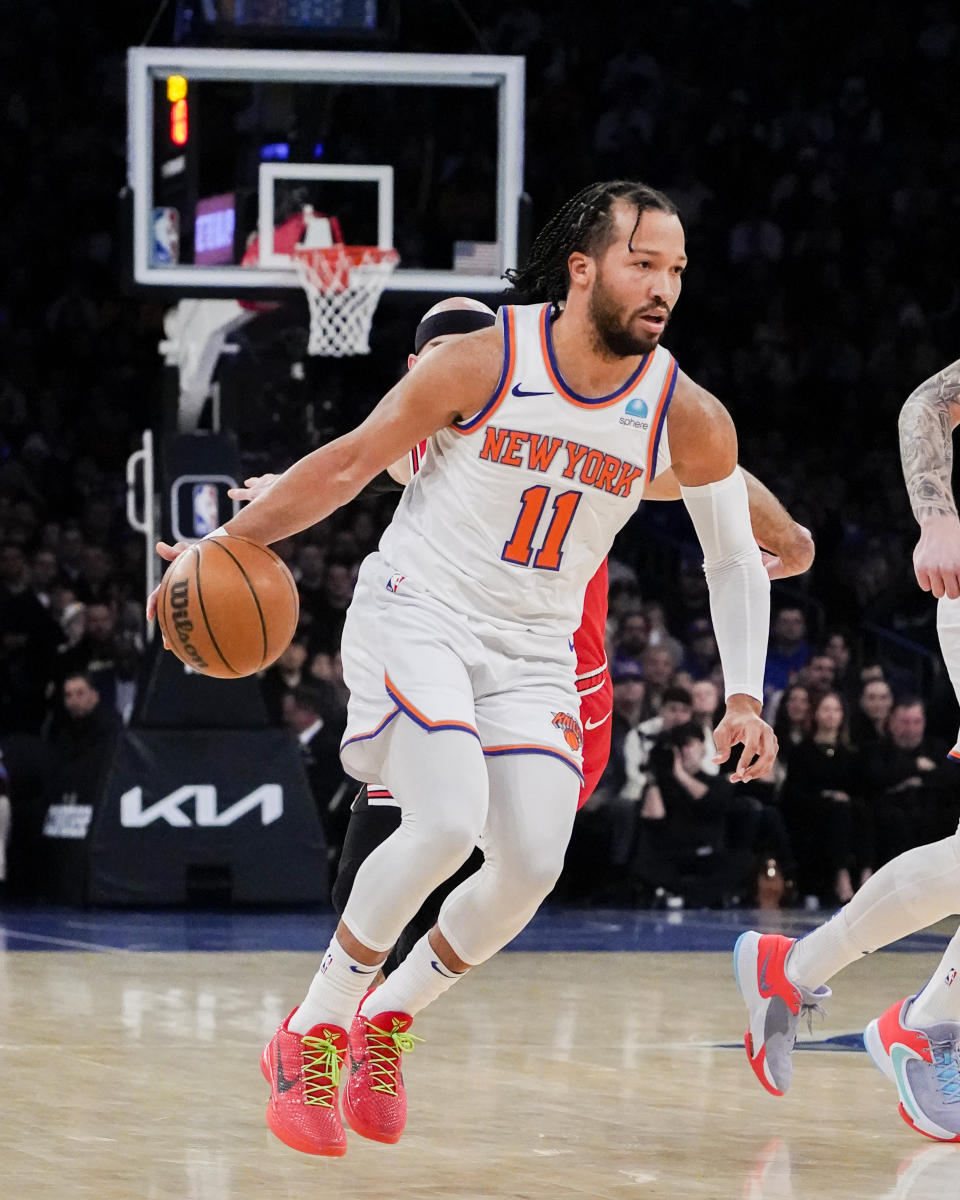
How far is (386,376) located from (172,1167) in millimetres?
13277

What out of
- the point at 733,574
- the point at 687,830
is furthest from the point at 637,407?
the point at 687,830

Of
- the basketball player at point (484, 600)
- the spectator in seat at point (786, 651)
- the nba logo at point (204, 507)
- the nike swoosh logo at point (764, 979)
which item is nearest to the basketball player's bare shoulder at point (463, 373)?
the basketball player at point (484, 600)

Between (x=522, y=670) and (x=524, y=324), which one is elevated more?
(x=524, y=324)

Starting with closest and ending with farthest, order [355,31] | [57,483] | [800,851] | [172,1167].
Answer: [172,1167] < [355,31] < [800,851] < [57,483]

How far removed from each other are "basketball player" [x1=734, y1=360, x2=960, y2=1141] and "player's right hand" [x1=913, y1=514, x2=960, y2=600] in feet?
0.07

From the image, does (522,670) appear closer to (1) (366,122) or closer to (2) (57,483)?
(1) (366,122)

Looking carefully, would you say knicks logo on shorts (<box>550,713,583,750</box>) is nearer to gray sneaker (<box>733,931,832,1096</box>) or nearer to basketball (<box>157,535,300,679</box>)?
basketball (<box>157,535,300,679</box>)

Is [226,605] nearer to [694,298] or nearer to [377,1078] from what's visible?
[377,1078]

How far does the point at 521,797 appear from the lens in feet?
14.6

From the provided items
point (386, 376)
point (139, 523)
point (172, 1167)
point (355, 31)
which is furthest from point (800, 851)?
point (172, 1167)

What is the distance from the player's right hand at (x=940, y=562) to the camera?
4707 millimetres

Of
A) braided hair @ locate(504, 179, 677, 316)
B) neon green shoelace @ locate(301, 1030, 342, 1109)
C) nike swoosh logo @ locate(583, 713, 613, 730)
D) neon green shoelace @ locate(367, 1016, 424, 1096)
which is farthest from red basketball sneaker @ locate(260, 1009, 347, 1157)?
braided hair @ locate(504, 179, 677, 316)

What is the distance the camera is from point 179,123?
11.0 meters

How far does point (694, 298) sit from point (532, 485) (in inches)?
551
